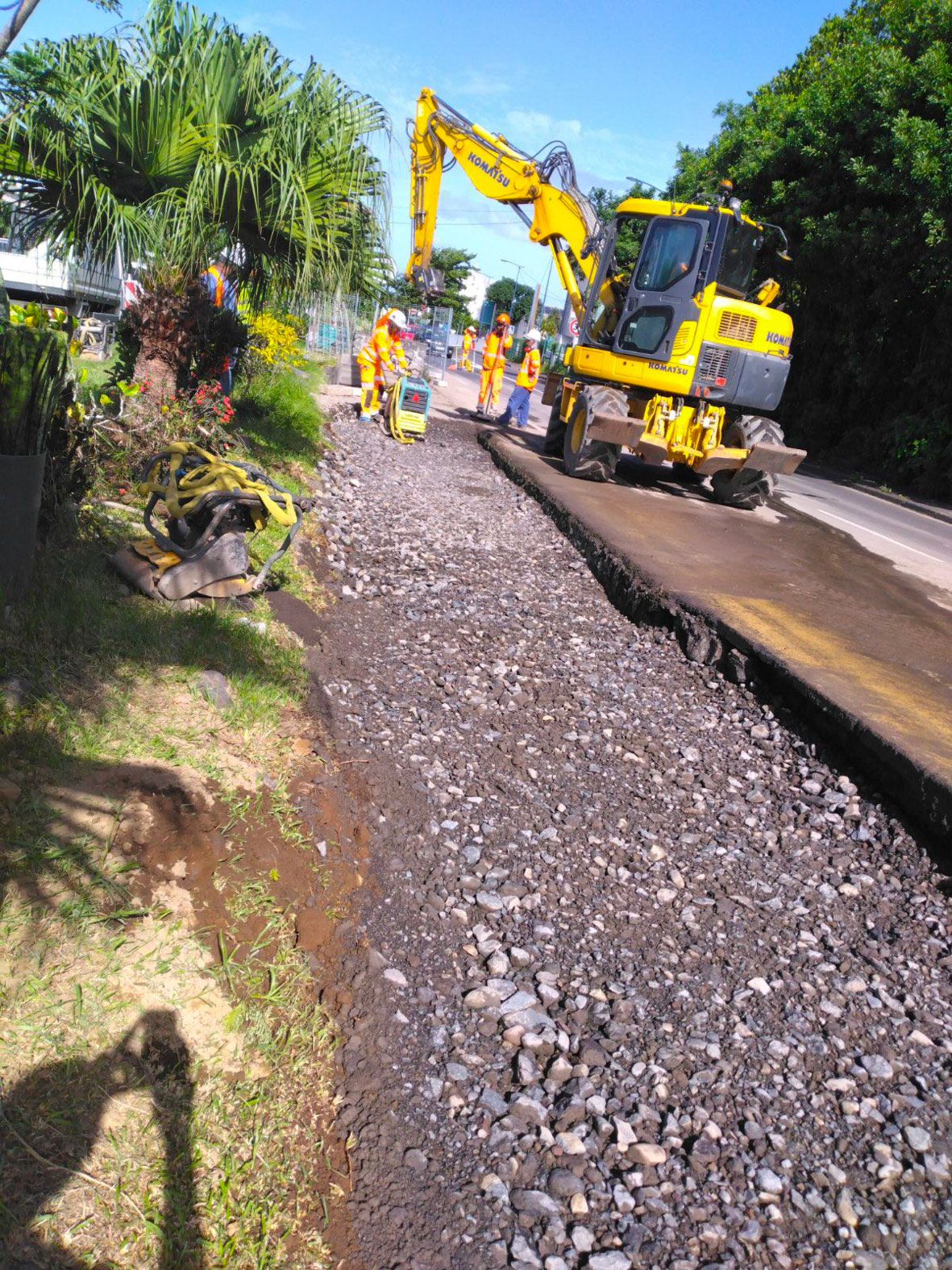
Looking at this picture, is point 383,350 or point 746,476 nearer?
A: point 746,476

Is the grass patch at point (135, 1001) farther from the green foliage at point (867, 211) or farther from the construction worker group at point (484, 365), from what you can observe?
the green foliage at point (867, 211)

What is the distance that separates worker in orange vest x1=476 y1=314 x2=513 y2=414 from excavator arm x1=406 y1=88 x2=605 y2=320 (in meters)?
2.38

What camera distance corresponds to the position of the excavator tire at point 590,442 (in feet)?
35.4

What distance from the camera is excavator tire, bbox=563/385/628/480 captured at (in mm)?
10781

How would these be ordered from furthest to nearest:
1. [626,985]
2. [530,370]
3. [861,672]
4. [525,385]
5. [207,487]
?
1. [525,385]
2. [530,370]
3. [861,672]
4. [207,487]
5. [626,985]

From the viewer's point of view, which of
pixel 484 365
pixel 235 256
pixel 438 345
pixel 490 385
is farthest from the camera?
pixel 438 345

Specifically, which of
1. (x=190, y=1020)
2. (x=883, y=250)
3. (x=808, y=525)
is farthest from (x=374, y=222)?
(x=883, y=250)

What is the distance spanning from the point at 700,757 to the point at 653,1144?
2.58m

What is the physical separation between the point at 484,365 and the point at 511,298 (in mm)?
87395

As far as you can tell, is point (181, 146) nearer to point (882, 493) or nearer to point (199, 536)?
point (199, 536)

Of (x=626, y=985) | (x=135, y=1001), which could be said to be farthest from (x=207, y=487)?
(x=626, y=985)

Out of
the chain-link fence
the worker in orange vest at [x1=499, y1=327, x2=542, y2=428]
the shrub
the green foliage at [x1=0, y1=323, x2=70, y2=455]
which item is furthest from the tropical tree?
the chain-link fence

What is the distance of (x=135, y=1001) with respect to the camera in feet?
8.37

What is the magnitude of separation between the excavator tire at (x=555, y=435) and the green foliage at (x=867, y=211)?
693 centimetres
